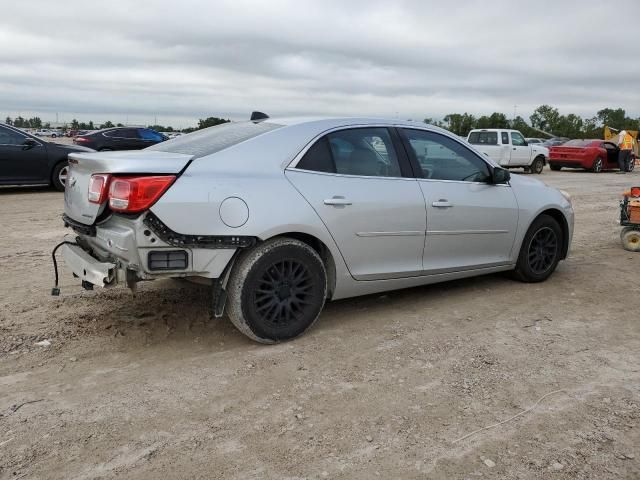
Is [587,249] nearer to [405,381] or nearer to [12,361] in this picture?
[405,381]

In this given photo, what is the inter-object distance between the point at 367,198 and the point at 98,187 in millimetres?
1874

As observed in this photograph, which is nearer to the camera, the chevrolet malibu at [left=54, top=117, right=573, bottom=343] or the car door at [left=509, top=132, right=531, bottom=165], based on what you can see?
the chevrolet malibu at [left=54, top=117, right=573, bottom=343]

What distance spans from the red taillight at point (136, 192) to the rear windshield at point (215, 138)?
41 cm

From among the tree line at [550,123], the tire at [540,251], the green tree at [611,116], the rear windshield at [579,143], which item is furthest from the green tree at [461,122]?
the tire at [540,251]

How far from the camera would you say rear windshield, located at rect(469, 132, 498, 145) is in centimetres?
A: 2159

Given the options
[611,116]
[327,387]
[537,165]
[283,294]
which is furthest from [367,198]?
[611,116]

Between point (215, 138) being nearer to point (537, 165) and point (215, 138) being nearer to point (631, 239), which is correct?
point (631, 239)

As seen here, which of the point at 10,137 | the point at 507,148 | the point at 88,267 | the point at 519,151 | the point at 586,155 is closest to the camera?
the point at 88,267

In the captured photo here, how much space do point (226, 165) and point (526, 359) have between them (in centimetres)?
239

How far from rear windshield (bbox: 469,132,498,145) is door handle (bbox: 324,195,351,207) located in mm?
18705

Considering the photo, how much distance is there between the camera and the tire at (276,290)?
3748mm

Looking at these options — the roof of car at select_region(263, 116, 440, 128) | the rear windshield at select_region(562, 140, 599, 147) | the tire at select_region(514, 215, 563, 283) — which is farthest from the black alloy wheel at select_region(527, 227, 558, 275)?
the rear windshield at select_region(562, 140, 599, 147)

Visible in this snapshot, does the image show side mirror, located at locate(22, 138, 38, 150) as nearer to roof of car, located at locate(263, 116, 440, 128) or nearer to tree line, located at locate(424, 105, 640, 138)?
roof of car, located at locate(263, 116, 440, 128)

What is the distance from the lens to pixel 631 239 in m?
7.44
